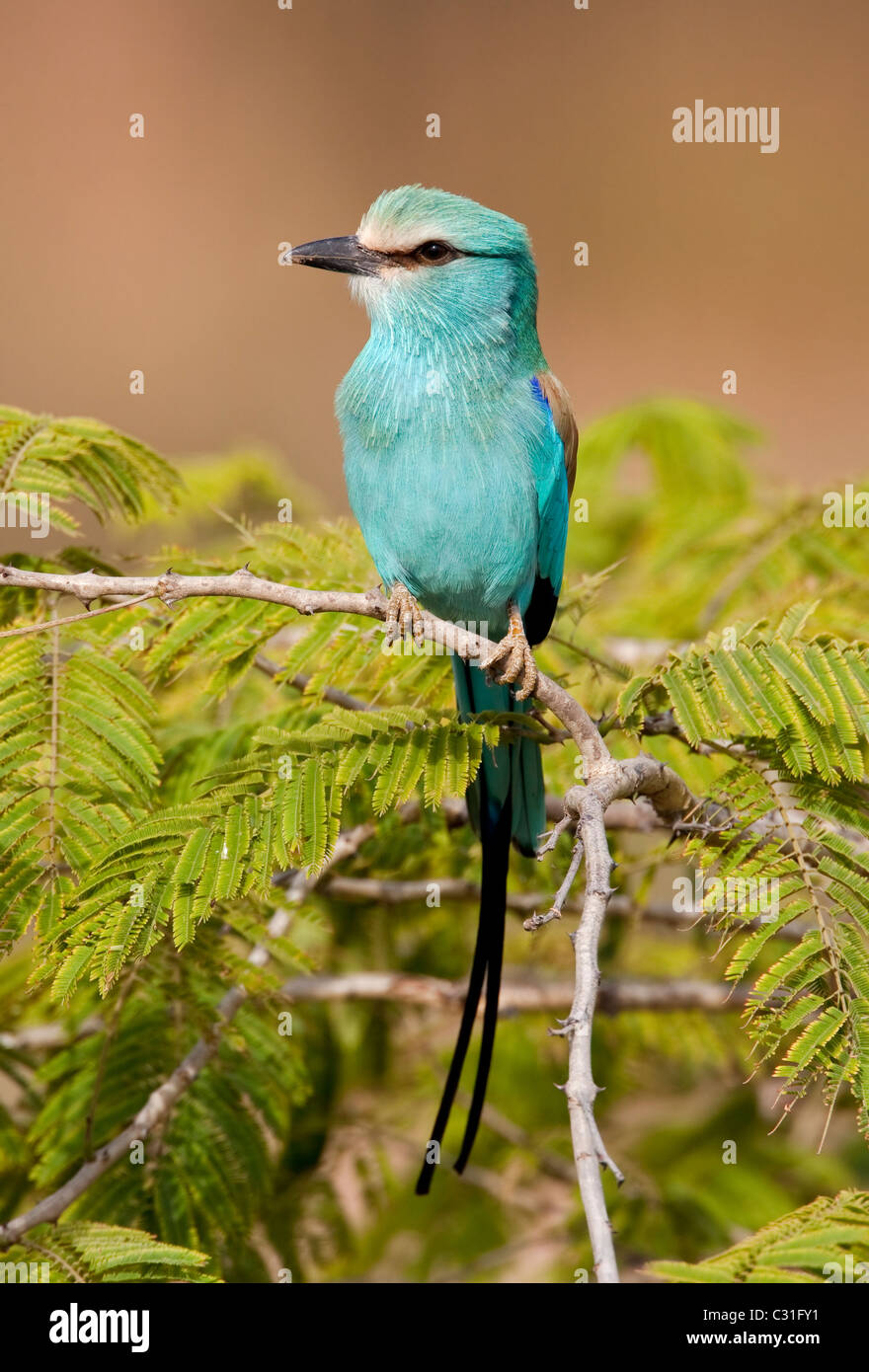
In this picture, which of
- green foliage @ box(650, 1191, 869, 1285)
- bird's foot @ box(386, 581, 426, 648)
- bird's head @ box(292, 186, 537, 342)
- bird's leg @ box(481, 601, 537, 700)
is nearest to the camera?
green foliage @ box(650, 1191, 869, 1285)

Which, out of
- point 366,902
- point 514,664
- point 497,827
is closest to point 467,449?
point 514,664

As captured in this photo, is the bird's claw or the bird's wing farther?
the bird's wing

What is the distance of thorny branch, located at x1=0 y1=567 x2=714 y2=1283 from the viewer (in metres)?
1.60

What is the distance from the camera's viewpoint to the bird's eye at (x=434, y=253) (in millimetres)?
3154

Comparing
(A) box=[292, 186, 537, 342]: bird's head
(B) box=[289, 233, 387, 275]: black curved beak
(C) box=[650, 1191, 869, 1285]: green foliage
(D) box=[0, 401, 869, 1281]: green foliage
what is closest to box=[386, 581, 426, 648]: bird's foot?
(D) box=[0, 401, 869, 1281]: green foliage

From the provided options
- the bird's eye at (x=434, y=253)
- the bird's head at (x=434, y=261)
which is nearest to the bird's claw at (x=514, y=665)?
the bird's head at (x=434, y=261)

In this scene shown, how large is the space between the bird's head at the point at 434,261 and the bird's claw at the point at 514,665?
81 cm

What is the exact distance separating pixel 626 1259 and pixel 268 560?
6.99ft

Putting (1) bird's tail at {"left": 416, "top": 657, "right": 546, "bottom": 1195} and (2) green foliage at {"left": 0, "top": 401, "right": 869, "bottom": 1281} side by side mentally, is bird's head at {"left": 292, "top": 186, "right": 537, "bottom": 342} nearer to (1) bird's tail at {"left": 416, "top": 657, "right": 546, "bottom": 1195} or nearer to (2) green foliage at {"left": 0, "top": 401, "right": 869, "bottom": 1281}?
(2) green foliage at {"left": 0, "top": 401, "right": 869, "bottom": 1281}

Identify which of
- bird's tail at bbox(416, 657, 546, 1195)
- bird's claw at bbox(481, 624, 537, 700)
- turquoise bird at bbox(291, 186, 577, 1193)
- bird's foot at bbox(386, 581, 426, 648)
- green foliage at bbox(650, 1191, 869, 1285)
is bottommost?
green foliage at bbox(650, 1191, 869, 1285)

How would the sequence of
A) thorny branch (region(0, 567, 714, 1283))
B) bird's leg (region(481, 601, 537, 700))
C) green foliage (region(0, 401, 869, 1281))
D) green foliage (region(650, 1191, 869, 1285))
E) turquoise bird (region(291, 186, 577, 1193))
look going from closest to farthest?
thorny branch (region(0, 567, 714, 1283)) < green foliage (region(650, 1191, 869, 1285)) < green foliage (region(0, 401, 869, 1281)) < bird's leg (region(481, 601, 537, 700)) < turquoise bird (region(291, 186, 577, 1193))

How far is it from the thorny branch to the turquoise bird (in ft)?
0.78

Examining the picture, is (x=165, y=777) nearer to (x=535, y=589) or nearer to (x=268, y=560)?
(x=268, y=560)

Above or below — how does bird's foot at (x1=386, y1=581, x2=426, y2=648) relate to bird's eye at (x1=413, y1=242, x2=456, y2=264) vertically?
below
